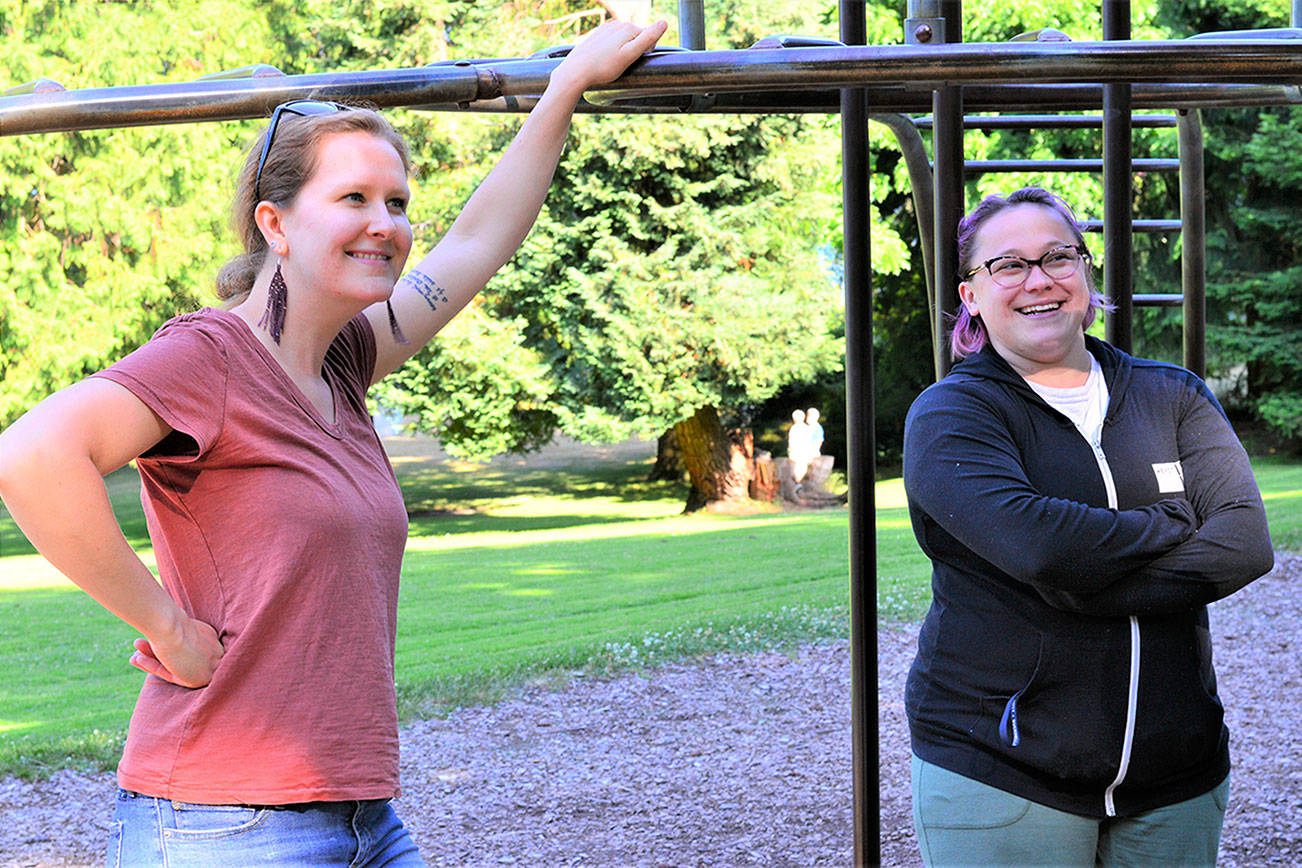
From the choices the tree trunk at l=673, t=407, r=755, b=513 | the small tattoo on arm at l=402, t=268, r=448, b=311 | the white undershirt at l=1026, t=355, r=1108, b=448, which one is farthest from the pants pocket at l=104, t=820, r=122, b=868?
the tree trunk at l=673, t=407, r=755, b=513

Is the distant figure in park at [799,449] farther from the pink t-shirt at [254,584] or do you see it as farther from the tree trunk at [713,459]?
the pink t-shirt at [254,584]

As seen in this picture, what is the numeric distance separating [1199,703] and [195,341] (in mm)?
A: 1522

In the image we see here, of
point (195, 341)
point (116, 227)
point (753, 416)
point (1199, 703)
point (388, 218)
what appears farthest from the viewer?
point (753, 416)

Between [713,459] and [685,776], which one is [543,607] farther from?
[713,459]

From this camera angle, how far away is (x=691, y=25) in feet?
7.89

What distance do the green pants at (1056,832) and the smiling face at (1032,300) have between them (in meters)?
0.67

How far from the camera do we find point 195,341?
1.58 m

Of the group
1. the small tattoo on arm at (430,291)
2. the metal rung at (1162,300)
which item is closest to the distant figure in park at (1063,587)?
the small tattoo on arm at (430,291)

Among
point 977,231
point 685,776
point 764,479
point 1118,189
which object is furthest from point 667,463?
point 977,231

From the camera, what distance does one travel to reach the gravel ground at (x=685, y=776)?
14.3 ft

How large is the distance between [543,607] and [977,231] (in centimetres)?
829

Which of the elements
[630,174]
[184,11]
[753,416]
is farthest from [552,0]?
[753,416]

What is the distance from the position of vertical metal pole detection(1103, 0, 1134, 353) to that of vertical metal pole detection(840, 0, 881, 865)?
468mm

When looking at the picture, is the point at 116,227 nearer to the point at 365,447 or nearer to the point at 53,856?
the point at 53,856
